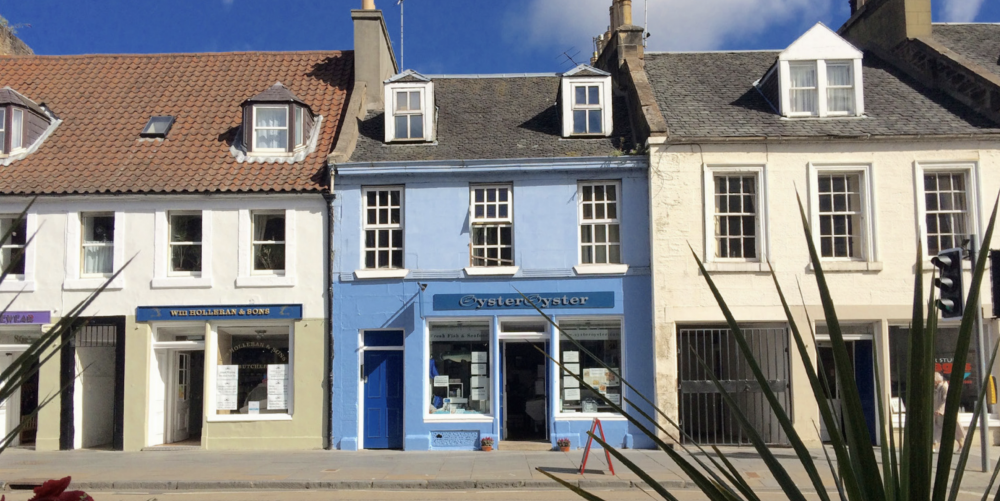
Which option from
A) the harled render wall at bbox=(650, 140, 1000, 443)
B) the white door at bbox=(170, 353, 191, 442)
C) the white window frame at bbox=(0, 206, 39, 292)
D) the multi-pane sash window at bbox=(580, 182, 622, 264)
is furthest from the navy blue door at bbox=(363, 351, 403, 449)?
the white window frame at bbox=(0, 206, 39, 292)

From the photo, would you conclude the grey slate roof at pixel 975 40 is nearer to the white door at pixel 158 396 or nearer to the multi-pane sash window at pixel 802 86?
the multi-pane sash window at pixel 802 86

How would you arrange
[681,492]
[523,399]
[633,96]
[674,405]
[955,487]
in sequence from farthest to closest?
1. [633,96]
2. [523,399]
3. [674,405]
4. [681,492]
5. [955,487]

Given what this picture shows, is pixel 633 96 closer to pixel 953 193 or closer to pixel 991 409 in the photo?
pixel 953 193

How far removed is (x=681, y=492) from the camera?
12961 mm

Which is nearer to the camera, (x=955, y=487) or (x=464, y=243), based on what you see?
(x=955, y=487)

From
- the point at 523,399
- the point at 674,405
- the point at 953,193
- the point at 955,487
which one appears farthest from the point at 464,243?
the point at 955,487

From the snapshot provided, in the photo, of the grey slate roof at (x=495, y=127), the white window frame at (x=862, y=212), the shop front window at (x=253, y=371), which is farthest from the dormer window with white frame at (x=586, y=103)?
the shop front window at (x=253, y=371)

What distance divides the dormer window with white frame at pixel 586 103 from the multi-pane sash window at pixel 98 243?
33.2ft

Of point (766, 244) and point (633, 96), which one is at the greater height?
point (633, 96)

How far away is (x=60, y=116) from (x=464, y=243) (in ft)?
34.5

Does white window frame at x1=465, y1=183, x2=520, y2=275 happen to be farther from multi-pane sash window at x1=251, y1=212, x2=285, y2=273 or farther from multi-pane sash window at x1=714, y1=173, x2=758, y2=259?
multi-pane sash window at x1=714, y1=173, x2=758, y2=259


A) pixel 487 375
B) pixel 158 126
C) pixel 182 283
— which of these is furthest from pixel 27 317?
pixel 487 375

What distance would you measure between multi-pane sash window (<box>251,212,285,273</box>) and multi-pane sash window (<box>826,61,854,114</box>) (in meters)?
12.2

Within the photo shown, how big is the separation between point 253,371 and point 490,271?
5.49 m
